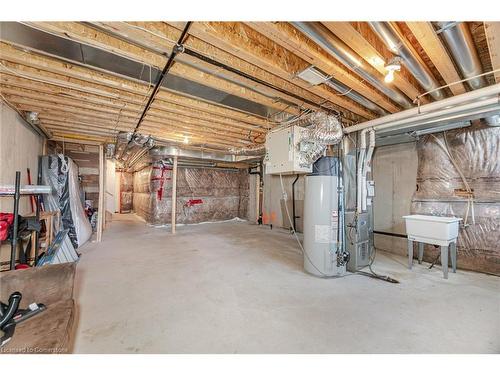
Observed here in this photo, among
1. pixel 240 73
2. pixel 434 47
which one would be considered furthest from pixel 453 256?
pixel 240 73

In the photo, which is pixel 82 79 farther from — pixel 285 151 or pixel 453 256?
pixel 453 256

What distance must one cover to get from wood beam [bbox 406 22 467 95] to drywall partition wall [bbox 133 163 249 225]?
251 inches

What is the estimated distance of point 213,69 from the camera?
6.71ft

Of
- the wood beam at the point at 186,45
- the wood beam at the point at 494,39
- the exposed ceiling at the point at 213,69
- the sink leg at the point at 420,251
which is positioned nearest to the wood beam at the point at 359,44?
the exposed ceiling at the point at 213,69

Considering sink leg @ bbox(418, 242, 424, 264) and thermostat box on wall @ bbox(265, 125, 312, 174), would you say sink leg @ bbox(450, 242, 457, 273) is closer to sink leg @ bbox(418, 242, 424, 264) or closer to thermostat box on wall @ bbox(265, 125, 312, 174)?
sink leg @ bbox(418, 242, 424, 264)

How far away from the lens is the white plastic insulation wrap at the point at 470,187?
9.80 feet

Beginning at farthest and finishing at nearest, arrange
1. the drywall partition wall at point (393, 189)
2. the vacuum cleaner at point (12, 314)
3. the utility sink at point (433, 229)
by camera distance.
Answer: the drywall partition wall at point (393, 189) → the utility sink at point (433, 229) → the vacuum cleaner at point (12, 314)

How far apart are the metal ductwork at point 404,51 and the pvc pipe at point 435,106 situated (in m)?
0.19

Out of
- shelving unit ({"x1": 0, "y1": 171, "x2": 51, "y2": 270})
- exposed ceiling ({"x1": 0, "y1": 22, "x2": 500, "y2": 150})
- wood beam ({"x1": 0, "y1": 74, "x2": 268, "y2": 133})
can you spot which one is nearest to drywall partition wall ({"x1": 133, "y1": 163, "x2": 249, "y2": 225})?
exposed ceiling ({"x1": 0, "y1": 22, "x2": 500, "y2": 150})

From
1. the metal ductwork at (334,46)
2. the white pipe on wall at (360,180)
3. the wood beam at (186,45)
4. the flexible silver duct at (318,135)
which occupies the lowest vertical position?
the white pipe on wall at (360,180)

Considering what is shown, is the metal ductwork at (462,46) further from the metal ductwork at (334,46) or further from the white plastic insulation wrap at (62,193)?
the white plastic insulation wrap at (62,193)

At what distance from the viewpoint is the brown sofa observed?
1.23 metres

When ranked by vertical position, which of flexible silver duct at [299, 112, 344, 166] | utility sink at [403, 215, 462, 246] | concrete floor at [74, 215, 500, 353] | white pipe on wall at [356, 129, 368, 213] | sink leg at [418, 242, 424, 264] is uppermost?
flexible silver duct at [299, 112, 344, 166]

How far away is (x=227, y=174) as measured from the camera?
26.7ft
